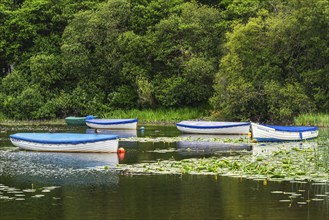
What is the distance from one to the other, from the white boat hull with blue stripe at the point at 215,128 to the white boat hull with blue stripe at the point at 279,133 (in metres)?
7.38

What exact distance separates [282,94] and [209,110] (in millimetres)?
11039

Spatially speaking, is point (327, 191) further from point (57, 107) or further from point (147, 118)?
point (57, 107)

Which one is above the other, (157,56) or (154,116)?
(157,56)

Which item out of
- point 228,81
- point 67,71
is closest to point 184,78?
point 228,81

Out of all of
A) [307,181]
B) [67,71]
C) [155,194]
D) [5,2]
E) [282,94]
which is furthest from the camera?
[5,2]

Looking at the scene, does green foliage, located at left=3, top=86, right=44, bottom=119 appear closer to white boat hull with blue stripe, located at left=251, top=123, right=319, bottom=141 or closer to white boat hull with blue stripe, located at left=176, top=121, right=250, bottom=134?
white boat hull with blue stripe, located at left=176, top=121, right=250, bottom=134

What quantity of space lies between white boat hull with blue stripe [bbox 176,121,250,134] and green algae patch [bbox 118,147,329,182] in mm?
17215

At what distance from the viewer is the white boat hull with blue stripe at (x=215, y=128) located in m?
47.2

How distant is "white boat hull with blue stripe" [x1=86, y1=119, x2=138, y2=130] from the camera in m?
53.2

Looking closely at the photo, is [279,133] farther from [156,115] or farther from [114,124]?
[156,115]

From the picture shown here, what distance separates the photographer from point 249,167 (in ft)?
83.1

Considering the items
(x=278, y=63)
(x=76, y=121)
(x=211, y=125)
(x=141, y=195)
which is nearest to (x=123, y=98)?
(x=76, y=121)

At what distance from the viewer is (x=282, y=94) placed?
54000 mm

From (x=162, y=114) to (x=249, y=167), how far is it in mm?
39059
